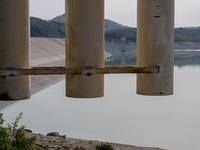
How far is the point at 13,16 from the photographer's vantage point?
36.7ft

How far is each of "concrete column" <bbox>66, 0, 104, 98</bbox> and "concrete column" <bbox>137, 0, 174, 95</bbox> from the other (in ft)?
5.05

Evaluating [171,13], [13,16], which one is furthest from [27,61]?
[171,13]

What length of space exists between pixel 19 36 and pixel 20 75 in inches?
53.1

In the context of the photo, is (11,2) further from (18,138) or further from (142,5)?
(18,138)

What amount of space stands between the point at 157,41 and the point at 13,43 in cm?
498

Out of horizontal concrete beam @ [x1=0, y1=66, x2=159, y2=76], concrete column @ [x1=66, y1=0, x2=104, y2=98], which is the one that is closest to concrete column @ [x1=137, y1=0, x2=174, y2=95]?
horizontal concrete beam @ [x1=0, y1=66, x2=159, y2=76]

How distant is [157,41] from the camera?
11539 mm

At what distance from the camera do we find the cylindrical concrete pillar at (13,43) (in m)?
11.1

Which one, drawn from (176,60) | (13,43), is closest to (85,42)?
(13,43)

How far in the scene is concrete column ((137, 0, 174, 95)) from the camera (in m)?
11.5

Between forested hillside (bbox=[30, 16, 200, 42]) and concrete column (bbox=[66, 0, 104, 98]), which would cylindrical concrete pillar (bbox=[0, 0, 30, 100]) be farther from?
forested hillside (bbox=[30, 16, 200, 42])

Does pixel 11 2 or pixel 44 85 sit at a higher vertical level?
pixel 11 2

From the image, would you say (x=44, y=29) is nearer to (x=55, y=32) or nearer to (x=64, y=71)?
(x=55, y=32)

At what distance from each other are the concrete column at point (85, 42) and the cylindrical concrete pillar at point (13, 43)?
151 cm
